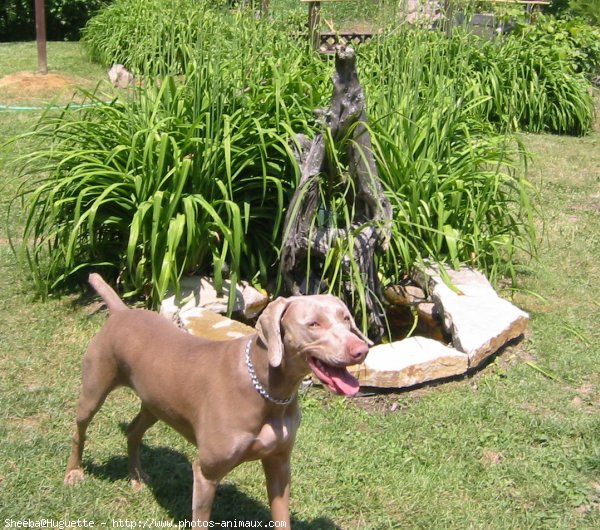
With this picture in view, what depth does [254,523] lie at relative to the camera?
3.78 metres

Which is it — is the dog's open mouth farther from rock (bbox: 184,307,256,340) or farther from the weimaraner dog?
rock (bbox: 184,307,256,340)

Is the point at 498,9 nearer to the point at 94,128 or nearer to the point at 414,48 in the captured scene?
the point at 414,48

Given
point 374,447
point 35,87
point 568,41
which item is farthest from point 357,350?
point 35,87

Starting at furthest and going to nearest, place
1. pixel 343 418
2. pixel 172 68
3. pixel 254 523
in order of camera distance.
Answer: pixel 172 68 < pixel 343 418 < pixel 254 523

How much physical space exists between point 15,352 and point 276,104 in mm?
2235

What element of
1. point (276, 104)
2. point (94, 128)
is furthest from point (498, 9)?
point (94, 128)

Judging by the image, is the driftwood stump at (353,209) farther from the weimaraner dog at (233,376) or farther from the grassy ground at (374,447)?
the weimaraner dog at (233,376)

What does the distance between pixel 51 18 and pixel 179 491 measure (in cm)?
1538

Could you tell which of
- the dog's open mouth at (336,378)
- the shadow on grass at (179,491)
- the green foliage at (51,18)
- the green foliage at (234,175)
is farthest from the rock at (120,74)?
the dog's open mouth at (336,378)

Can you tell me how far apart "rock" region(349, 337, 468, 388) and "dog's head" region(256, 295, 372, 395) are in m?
1.78

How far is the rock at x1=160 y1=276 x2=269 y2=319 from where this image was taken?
5367 millimetres

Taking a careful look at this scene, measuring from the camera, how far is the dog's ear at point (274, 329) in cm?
305

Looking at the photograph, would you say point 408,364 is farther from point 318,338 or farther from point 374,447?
point 318,338

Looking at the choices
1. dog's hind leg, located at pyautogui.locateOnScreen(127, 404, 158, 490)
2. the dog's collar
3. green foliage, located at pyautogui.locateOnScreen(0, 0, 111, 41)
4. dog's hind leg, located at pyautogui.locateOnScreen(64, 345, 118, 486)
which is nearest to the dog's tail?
dog's hind leg, located at pyautogui.locateOnScreen(64, 345, 118, 486)
